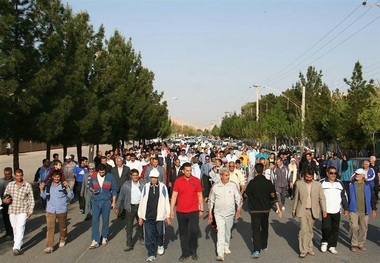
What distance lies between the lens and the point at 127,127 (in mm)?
35500

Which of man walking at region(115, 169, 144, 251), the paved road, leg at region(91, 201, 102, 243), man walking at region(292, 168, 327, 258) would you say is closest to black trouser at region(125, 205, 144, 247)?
man walking at region(115, 169, 144, 251)

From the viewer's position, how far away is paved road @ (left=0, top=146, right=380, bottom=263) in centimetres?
870

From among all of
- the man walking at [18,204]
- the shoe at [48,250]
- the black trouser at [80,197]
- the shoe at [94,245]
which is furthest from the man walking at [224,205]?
the black trouser at [80,197]

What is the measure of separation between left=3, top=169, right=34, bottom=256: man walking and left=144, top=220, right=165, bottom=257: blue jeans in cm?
237

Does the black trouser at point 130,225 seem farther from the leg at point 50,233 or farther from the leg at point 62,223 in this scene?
the leg at point 50,233

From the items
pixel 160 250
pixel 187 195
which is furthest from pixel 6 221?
pixel 187 195

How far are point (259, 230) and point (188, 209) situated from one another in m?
1.34

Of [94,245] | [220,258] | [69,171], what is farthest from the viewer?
[69,171]

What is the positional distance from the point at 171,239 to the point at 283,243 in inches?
89.5

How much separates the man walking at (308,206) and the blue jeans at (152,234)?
240cm

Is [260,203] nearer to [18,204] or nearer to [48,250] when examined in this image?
[48,250]

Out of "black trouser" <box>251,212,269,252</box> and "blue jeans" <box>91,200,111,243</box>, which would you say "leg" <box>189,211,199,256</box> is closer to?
"black trouser" <box>251,212,269,252</box>

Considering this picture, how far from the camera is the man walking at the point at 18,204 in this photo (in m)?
9.32

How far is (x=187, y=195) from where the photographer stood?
8656 mm
